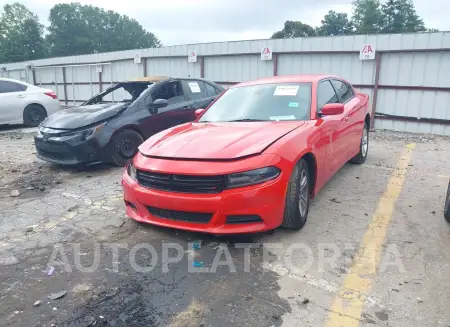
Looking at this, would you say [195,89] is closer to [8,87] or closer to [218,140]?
[218,140]

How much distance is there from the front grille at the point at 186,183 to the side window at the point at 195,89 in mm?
4119

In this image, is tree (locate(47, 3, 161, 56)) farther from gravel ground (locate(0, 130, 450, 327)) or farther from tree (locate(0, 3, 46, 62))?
gravel ground (locate(0, 130, 450, 327))

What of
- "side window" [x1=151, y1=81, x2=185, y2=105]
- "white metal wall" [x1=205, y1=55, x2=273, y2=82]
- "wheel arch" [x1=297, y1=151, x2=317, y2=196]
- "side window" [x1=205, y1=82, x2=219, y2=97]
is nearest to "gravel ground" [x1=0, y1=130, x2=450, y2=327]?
"wheel arch" [x1=297, y1=151, x2=317, y2=196]

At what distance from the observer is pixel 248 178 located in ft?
10.6

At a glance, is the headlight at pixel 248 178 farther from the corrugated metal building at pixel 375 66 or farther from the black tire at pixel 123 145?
the corrugated metal building at pixel 375 66

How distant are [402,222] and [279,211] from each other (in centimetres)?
153

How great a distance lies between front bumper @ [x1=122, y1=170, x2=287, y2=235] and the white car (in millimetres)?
9194

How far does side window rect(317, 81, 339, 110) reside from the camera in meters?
4.56

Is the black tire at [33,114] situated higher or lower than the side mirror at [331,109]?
lower

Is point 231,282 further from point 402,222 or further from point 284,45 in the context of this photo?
point 284,45

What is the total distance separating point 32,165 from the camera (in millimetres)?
6848

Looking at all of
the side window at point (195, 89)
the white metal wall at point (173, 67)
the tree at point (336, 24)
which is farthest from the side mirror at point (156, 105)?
the tree at point (336, 24)

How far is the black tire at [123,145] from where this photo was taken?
6262mm

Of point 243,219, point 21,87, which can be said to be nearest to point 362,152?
point 243,219
